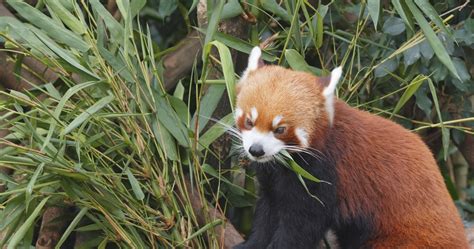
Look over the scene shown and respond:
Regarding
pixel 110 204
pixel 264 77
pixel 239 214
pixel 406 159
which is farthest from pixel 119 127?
pixel 239 214

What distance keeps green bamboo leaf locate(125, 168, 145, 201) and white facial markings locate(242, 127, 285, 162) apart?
513 mm

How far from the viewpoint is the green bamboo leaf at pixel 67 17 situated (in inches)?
157

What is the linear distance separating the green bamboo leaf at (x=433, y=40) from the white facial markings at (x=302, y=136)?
66cm

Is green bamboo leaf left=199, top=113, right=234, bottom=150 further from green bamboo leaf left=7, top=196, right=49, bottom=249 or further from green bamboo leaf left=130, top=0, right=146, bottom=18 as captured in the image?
green bamboo leaf left=7, top=196, right=49, bottom=249

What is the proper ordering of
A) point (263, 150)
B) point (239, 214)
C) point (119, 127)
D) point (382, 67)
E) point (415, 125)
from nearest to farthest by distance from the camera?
point (263, 150) < point (119, 127) < point (382, 67) < point (415, 125) < point (239, 214)

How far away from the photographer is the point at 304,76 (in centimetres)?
371

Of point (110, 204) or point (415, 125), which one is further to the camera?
point (415, 125)

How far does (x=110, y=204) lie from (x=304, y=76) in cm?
95

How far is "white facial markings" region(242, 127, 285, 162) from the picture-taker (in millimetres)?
3562

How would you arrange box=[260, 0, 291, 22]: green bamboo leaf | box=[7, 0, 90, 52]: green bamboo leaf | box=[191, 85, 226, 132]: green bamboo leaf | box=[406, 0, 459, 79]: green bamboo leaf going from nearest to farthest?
1. box=[406, 0, 459, 79]: green bamboo leaf
2. box=[7, 0, 90, 52]: green bamboo leaf
3. box=[191, 85, 226, 132]: green bamboo leaf
4. box=[260, 0, 291, 22]: green bamboo leaf

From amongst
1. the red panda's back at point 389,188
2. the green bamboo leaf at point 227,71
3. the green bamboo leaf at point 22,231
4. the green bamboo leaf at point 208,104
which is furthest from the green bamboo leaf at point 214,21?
the green bamboo leaf at point 22,231

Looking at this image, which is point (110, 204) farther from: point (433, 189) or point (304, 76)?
point (433, 189)

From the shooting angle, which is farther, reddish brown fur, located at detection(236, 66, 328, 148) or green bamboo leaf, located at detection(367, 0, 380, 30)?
green bamboo leaf, located at detection(367, 0, 380, 30)

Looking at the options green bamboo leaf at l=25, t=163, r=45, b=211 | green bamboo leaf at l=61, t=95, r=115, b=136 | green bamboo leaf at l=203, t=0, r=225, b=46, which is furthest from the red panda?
green bamboo leaf at l=25, t=163, r=45, b=211
